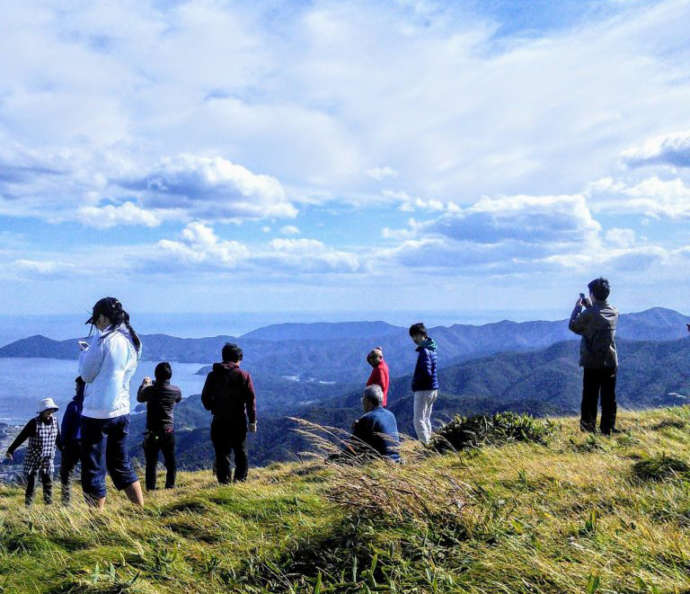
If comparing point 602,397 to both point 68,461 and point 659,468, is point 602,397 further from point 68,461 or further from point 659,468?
point 68,461

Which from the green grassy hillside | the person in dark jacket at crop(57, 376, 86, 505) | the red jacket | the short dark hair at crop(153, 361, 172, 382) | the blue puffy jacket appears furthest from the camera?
the red jacket

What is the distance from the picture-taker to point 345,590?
3.25m

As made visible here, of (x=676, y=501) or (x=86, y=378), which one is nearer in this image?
(x=676, y=501)

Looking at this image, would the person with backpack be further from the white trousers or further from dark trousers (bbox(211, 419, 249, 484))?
the white trousers

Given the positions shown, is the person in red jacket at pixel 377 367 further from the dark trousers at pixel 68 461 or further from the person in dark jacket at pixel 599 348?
the dark trousers at pixel 68 461

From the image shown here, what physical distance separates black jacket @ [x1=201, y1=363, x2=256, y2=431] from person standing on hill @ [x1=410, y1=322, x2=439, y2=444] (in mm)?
3091

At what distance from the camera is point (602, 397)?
8516mm

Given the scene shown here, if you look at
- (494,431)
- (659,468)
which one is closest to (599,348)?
(494,431)

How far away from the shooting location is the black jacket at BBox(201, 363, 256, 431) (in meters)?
8.46

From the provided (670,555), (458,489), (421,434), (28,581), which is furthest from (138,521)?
(421,434)

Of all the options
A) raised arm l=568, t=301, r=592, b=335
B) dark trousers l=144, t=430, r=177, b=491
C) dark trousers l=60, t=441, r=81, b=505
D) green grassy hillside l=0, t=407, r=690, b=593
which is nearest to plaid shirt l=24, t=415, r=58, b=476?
A: dark trousers l=60, t=441, r=81, b=505

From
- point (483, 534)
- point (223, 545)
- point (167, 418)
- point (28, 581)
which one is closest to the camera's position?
point (483, 534)

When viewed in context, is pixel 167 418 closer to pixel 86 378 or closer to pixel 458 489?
pixel 86 378

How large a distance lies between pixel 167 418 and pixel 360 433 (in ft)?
13.7
